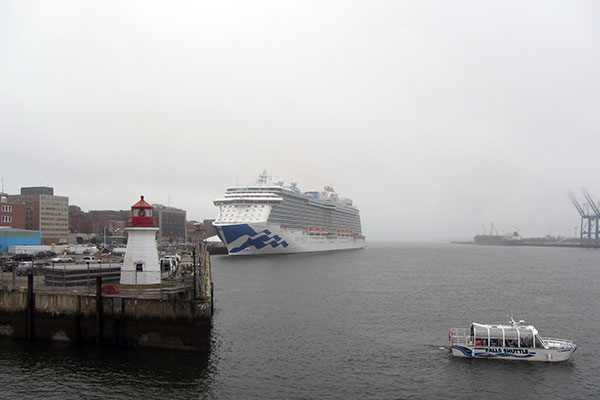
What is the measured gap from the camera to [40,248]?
63000 millimetres

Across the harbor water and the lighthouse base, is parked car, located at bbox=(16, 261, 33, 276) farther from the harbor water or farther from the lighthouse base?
the harbor water

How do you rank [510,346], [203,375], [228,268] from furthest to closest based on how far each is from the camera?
[228,268], [510,346], [203,375]

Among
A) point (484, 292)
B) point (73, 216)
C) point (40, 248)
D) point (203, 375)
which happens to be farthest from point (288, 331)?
point (73, 216)

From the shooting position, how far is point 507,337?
2009cm

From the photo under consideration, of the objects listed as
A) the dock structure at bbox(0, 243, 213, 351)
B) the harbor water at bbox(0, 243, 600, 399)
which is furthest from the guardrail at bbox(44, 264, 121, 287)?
the harbor water at bbox(0, 243, 600, 399)

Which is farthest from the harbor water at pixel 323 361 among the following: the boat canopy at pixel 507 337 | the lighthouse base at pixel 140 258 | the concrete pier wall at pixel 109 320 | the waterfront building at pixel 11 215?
the waterfront building at pixel 11 215

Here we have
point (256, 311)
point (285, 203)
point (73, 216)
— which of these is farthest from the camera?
point (73, 216)

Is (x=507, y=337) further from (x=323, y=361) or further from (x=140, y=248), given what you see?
(x=140, y=248)

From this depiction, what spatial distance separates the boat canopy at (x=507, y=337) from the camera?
19.9m

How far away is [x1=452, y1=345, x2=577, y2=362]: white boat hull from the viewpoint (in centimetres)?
1939

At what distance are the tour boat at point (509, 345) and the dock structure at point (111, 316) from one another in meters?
11.1

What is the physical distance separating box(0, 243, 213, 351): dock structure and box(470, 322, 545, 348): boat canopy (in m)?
11.7

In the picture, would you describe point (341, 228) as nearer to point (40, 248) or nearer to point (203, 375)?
point (40, 248)

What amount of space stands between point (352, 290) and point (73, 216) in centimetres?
12821
